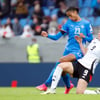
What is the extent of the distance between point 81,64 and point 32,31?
914cm

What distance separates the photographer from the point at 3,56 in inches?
789

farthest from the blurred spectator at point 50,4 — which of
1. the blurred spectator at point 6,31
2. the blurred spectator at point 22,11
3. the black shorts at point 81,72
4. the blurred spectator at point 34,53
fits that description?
the black shorts at point 81,72

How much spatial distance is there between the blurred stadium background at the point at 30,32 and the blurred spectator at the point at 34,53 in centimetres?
13

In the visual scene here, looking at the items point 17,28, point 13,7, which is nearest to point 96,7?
point 17,28

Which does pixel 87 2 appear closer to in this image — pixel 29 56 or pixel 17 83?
pixel 29 56

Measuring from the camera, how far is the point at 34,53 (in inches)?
778

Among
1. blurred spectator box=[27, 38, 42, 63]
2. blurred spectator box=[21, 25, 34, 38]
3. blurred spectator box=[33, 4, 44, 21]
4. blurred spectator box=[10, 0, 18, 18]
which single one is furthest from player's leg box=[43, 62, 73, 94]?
blurred spectator box=[10, 0, 18, 18]

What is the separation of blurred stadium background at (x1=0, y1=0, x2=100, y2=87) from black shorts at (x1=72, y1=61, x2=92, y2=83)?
6.44 m

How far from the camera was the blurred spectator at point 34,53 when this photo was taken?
19.5 m

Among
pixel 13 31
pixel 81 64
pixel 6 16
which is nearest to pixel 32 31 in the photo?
pixel 13 31

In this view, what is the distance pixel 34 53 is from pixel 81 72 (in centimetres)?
827

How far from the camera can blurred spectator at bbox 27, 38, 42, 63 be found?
19.5 m

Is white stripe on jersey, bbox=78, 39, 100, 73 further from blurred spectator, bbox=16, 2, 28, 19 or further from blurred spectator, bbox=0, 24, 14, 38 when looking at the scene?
blurred spectator, bbox=16, 2, 28, 19

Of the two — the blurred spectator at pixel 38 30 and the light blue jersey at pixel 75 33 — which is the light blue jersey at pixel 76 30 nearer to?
the light blue jersey at pixel 75 33
